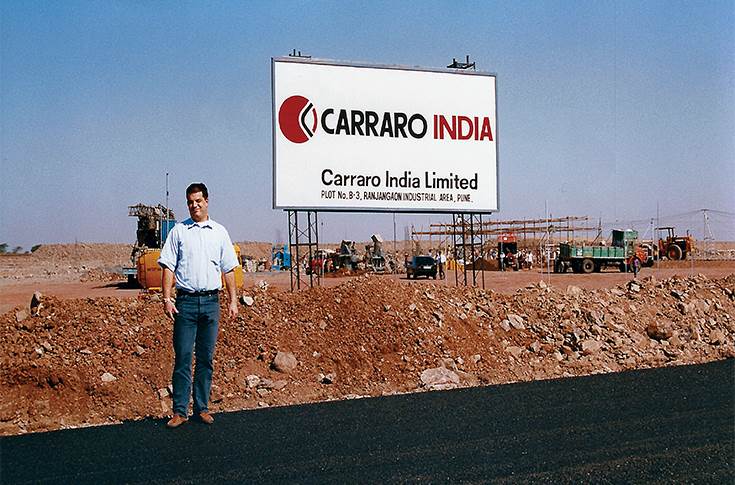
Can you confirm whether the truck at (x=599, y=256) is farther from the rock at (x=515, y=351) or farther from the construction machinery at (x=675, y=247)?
the rock at (x=515, y=351)

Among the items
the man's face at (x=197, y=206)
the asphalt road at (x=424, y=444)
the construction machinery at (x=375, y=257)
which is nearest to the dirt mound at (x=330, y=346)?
the asphalt road at (x=424, y=444)

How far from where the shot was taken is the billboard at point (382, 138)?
15.5m

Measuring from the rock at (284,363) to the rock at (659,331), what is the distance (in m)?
7.32

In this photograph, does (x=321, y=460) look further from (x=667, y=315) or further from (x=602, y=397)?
(x=667, y=315)

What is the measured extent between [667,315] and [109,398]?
457 inches

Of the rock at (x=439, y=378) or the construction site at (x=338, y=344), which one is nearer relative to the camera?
the construction site at (x=338, y=344)

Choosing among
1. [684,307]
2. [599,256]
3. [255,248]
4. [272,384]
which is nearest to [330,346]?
[272,384]

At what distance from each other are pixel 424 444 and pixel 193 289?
9.02 feet

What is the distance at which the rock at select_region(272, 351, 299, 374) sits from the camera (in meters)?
9.61

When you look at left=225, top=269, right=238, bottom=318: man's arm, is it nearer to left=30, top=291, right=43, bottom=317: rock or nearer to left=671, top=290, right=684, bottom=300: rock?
left=30, top=291, right=43, bottom=317: rock

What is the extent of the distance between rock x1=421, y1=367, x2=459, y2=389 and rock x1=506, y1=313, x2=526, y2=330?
114 inches

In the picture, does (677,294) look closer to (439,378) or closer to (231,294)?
(439,378)

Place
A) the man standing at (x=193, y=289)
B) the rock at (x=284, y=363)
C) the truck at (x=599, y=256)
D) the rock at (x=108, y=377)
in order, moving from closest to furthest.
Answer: the man standing at (x=193, y=289)
the rock at (x=108, y=377)
the rock at (x=284, y=363)
the truck at (x=599, y=256)

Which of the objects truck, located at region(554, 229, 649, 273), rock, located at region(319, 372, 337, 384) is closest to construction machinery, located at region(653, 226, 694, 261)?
truck, located at region(554, 229, 649, 273)
